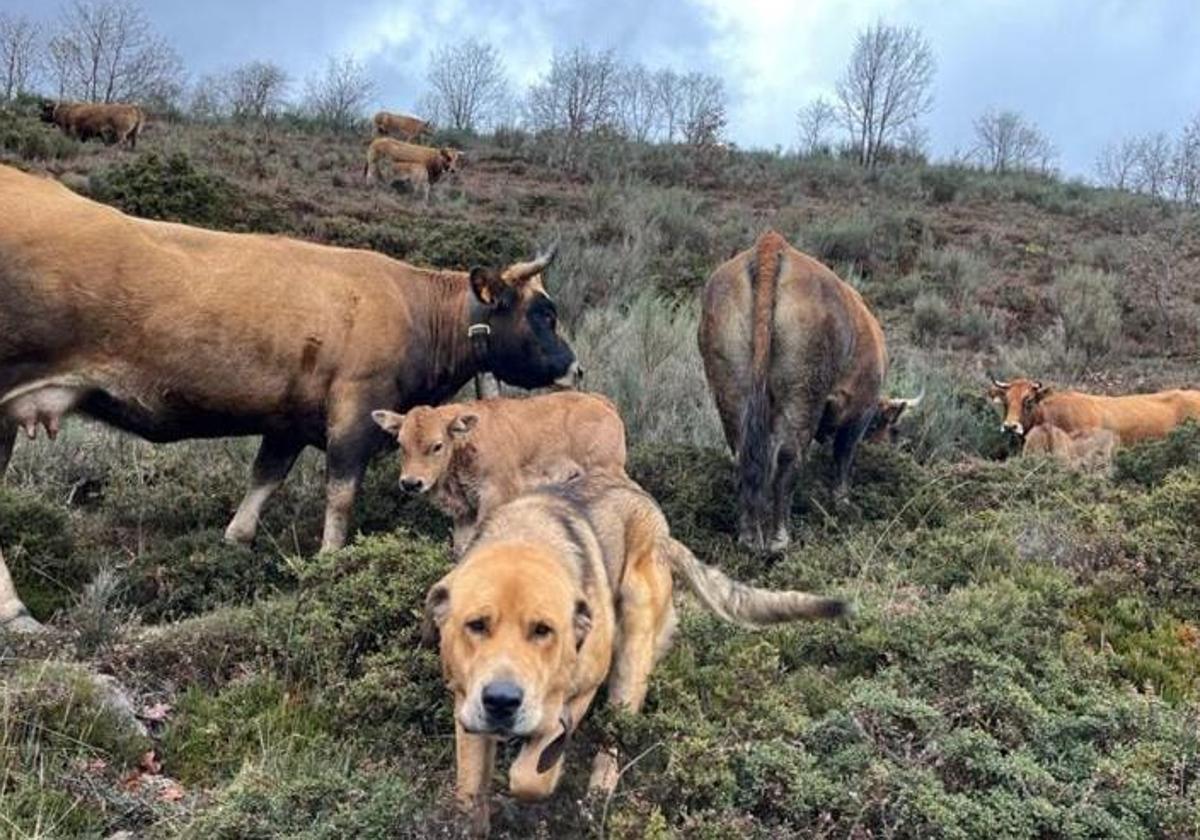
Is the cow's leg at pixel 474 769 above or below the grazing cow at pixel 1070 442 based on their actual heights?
below

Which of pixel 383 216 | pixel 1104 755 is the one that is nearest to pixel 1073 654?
pixel 1104 755

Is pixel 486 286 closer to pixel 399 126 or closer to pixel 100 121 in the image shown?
pixel 100 121

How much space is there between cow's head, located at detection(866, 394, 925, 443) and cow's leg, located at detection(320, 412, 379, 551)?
242 inches

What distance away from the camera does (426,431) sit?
305 inches

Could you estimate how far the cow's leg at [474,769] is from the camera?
169 inches

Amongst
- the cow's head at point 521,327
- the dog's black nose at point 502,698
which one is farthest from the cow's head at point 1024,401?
the dog's black nose at point 502,698

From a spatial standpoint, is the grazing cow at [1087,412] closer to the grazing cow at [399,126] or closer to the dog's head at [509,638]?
the dog's head at [509,638]

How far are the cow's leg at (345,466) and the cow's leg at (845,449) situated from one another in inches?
155

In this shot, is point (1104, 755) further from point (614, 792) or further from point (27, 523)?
point (27, 523)

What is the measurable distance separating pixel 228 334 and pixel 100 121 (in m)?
24.1

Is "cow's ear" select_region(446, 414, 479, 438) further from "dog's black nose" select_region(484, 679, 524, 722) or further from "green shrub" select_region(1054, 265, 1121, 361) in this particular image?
"green shrub" select_region(1054, 265, 1121, 361)

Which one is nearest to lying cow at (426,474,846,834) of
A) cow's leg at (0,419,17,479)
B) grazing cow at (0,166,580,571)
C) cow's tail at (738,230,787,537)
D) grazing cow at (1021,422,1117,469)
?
grazing cow at (0,166,580,571)

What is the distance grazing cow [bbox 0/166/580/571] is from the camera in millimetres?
6797

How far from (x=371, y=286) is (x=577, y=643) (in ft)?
14.4
